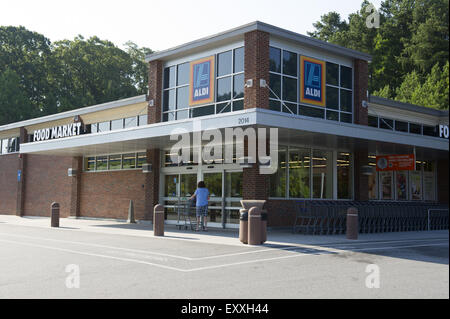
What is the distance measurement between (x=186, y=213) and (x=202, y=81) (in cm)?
542

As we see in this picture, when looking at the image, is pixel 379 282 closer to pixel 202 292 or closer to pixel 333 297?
pixel 333 297

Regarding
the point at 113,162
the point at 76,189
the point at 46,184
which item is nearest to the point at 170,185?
the point at 113,162

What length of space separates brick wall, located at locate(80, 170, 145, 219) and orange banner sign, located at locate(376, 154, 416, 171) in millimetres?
11033

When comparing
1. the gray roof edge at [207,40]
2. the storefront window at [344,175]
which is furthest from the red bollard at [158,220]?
the storefront window at [344,175]

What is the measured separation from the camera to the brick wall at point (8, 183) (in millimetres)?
32344

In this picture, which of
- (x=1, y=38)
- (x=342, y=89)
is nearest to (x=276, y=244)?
(x=342, y=89)

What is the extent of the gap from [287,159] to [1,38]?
179 ft

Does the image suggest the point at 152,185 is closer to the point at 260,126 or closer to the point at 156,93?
the point at 156,93

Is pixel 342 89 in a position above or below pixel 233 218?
above

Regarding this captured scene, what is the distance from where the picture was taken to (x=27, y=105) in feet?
178

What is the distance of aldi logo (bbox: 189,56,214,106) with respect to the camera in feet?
63.5

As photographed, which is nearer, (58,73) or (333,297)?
(333,297)

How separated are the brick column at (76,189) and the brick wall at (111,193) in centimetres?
19

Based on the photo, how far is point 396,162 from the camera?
20688 millimetres
